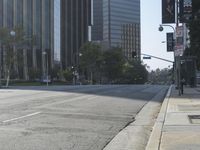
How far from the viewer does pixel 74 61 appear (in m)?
178

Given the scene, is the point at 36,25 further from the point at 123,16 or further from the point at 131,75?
the point at 131,75

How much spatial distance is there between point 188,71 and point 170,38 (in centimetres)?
663

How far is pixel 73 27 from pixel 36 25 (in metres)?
36.4

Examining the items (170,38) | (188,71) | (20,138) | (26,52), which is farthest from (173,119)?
(26,52)

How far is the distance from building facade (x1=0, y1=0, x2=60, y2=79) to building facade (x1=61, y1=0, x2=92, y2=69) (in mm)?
11184

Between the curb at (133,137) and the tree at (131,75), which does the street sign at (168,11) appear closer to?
the curb at (133,137)

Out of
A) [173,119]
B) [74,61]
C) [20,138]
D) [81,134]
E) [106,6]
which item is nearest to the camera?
[20,138]

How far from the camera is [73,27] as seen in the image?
607ft

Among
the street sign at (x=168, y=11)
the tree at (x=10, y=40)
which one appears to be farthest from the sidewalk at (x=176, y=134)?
the tree at (x=10, y=40)

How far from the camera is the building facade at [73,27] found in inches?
6983

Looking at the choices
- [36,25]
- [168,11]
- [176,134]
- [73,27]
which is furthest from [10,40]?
[73,27]

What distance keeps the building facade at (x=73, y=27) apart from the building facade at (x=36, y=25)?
1118 cm

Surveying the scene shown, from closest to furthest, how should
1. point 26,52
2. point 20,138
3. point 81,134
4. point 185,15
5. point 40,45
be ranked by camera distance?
point 20,138 → point 81,134 → point 185,15 → point 26,52 → point 40,45

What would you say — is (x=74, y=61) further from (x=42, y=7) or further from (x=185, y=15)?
(x=185, y=15)
